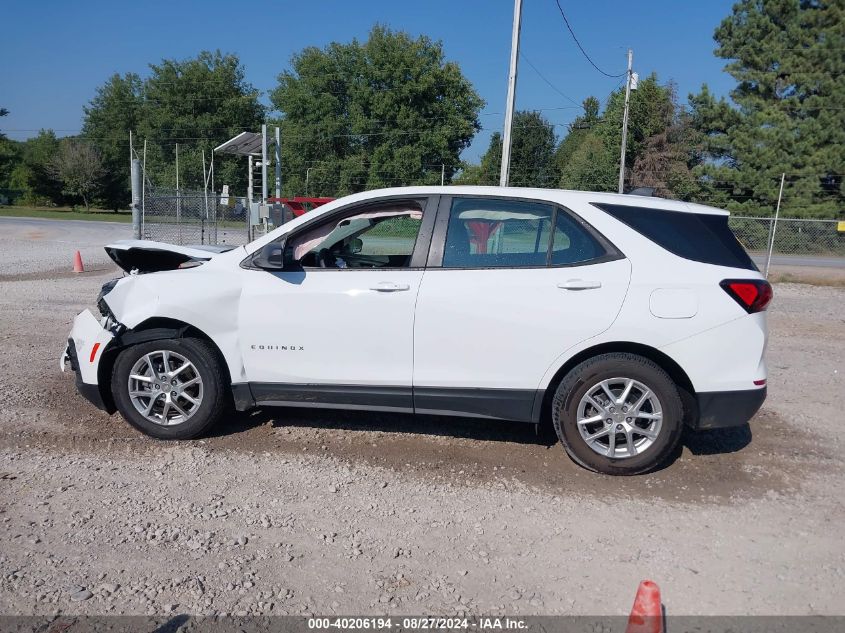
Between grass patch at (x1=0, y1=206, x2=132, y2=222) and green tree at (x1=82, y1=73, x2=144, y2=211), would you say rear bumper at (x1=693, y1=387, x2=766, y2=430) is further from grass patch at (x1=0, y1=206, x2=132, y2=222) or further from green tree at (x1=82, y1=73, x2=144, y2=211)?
green tree at (x1=82, y1=73, x2=144, y2=211)

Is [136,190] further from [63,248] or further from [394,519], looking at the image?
[394,519]

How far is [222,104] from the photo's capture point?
2689 inches

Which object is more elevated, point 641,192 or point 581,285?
point 641,192

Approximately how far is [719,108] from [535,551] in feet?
122

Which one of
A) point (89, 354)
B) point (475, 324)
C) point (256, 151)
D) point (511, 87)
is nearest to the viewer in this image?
point (475, 324)

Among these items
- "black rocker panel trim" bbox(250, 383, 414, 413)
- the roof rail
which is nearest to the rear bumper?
the roof rail

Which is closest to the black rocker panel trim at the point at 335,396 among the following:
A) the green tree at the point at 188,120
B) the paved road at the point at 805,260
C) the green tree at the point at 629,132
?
the paved road at the point at 805,260

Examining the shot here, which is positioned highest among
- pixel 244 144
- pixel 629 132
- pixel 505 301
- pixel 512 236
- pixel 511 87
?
pixel 629 132

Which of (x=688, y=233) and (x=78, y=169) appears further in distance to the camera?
(x=78, y=169)

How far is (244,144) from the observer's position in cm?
2305

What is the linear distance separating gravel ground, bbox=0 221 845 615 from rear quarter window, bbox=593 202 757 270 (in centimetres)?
144

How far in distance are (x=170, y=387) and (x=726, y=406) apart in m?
3.70

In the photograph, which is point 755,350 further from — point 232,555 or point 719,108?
point 719,108

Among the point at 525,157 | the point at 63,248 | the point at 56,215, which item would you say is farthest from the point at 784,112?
the point at 56,215
